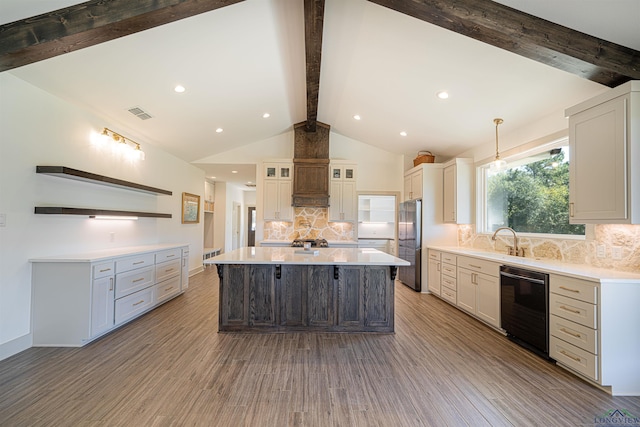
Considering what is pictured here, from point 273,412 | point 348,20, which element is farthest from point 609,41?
point 273,412

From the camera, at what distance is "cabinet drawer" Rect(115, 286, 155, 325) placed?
10.5 ft

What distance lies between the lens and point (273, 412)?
6.07ft

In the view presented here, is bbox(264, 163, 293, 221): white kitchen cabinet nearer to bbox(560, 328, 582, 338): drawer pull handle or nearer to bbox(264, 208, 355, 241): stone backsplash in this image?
bbox(264, 208, 355, 241): stone backsplash

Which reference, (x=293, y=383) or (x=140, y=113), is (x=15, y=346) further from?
(x=140, y=113)

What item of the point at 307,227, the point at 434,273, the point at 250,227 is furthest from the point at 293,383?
the point at 250,227

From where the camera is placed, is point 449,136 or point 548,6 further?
point 449,136

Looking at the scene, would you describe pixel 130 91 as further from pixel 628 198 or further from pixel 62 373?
pixel 628 198

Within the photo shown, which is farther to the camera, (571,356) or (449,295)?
(449,295)

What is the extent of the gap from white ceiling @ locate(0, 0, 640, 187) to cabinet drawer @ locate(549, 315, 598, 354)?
2.21 m

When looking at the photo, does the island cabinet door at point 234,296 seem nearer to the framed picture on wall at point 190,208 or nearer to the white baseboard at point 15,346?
the white baseboard at point 15,346

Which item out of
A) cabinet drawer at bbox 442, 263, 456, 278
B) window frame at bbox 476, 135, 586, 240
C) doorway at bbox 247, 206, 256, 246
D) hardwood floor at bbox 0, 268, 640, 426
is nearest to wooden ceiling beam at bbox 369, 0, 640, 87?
window frame at bbox 476, 135, 586, 240

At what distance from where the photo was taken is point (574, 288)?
2.30 metres

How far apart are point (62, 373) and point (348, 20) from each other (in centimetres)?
417

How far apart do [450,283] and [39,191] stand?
17.1ft
